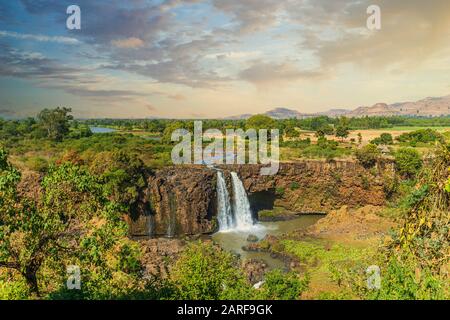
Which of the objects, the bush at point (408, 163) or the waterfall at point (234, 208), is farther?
the bush at point (408, 163)

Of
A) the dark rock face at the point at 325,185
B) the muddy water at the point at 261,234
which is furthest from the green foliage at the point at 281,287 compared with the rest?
the dark rock face at the point at 325,185

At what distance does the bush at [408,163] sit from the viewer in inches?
1588

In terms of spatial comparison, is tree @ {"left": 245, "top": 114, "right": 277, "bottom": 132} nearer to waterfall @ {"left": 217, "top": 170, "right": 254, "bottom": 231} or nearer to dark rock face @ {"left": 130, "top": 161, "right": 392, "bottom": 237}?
dark rock face @ {"left": 130, "top": 161, "right": 392, "bottom": 237}

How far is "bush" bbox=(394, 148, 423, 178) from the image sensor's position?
132ft

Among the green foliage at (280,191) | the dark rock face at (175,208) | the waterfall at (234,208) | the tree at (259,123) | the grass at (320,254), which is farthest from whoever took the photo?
the tree at (259,123)

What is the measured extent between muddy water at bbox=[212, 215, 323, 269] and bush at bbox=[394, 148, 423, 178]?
9689mm

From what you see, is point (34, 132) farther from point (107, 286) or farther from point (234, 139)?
point (107, 286)

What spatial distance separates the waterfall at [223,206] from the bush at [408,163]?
59.3ft

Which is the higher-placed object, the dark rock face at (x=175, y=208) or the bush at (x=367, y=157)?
the bush at (x=367, y=157)

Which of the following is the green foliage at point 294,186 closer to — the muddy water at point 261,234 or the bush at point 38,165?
the muddy water at point 261,234

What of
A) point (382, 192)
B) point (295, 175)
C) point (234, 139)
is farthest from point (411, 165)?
point (234, 139)

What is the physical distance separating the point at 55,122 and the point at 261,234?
101ft

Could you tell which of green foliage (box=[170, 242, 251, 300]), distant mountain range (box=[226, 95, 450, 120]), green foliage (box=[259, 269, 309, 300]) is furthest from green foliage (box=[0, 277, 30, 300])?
distant mountain range (box=[226, 95, 450, 120])

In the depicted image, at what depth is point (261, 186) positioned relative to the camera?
3950cm
